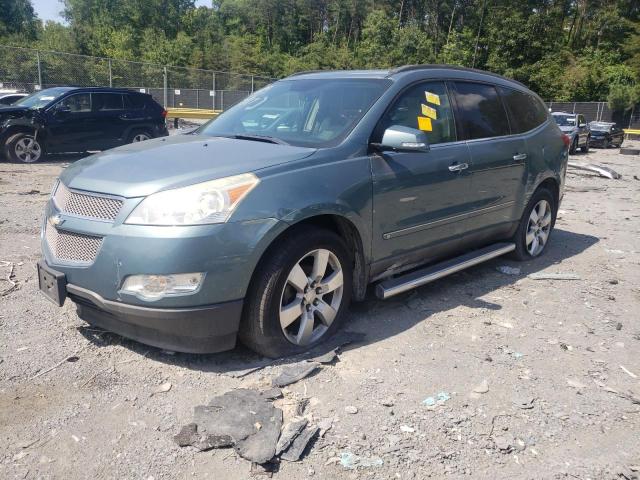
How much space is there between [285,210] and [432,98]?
1916 mm

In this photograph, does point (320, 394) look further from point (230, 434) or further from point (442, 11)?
point (442, 11)

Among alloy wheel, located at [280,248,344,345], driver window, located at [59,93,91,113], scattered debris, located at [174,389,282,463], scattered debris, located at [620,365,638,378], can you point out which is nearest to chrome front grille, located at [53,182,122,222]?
alloy wheel, located at [280,248,344,345]

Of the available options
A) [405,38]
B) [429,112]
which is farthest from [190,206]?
[405,38]

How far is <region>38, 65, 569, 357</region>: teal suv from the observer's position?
2951mm

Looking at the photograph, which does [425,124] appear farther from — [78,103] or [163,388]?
[78,103]

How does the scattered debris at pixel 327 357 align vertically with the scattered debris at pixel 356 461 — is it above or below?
above

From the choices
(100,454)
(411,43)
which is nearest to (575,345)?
(100,454)

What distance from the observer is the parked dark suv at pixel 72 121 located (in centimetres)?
1160

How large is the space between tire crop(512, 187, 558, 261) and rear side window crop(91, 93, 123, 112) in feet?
34.0

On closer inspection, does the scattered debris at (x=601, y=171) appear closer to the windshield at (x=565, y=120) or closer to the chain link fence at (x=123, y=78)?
the windshield at (x=565, y=120)

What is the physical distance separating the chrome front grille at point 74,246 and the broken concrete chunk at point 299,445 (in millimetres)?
1479

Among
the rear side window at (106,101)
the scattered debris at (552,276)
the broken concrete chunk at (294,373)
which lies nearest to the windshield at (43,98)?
the rear side window at (106,101)

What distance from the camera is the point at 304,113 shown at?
4.11 m

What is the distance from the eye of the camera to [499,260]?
5.84m
